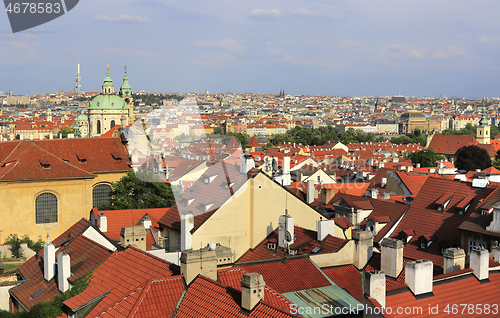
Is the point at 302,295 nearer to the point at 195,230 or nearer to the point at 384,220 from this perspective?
the point at 195,230

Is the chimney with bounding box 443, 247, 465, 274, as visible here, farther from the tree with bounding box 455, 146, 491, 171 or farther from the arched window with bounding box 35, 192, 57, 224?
the tree with bounding box 455, 146, 491, 171

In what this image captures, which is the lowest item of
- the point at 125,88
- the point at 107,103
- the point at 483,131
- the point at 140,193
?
the point at 140,193

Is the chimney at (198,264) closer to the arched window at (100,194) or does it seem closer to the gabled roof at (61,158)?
the gabled roof at (61,158)

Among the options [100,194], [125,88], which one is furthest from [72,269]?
[125,88]

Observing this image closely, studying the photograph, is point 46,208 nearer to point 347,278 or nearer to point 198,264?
point 347,278

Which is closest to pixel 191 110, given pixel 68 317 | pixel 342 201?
pixel 342 201

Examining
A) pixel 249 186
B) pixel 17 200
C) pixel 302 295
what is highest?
pixel 249 186

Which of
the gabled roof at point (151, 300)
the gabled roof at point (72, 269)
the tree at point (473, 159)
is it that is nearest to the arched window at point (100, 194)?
the gabled roof at point (72, 269)
